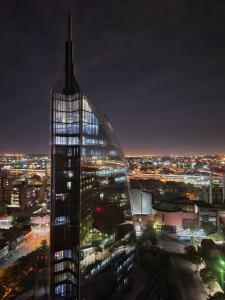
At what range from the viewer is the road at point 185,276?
1952 centimetres

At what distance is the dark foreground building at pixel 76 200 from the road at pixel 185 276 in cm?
591

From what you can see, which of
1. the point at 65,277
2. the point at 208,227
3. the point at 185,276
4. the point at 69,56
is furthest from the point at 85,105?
the point at 208,227

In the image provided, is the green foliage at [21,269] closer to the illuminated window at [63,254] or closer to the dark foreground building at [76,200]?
the dark foreground building at [76,200]

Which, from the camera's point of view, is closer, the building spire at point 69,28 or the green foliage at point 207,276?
the building spire at point 69,28

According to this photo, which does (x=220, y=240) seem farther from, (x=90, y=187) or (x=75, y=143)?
(x=75, y=143)

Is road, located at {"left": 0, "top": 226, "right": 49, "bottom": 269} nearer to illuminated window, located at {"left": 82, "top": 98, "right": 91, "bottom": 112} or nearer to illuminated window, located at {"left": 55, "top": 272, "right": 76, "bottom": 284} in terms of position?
illuminated window, located at {"left": 55, "top": 272, "right": 76, "bottom": 284}

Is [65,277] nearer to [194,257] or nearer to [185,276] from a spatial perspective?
[185,276]

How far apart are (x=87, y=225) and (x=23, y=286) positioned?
8423 millimetres

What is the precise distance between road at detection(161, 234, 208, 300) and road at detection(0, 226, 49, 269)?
45.9 feet

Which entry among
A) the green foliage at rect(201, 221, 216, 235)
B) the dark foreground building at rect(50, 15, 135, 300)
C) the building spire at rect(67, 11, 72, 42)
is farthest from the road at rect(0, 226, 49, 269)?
the building spire at rect(67, 11, 72, 42)

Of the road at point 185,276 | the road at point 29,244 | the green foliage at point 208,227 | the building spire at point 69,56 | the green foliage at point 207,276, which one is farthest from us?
the green foliage at point 208,227

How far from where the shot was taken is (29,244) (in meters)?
30.8

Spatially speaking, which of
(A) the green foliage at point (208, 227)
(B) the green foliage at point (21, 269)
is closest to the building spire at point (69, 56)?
(B) the green foliage at point (21, 269)

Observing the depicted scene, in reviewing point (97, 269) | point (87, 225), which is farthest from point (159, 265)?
point (87, 225)
